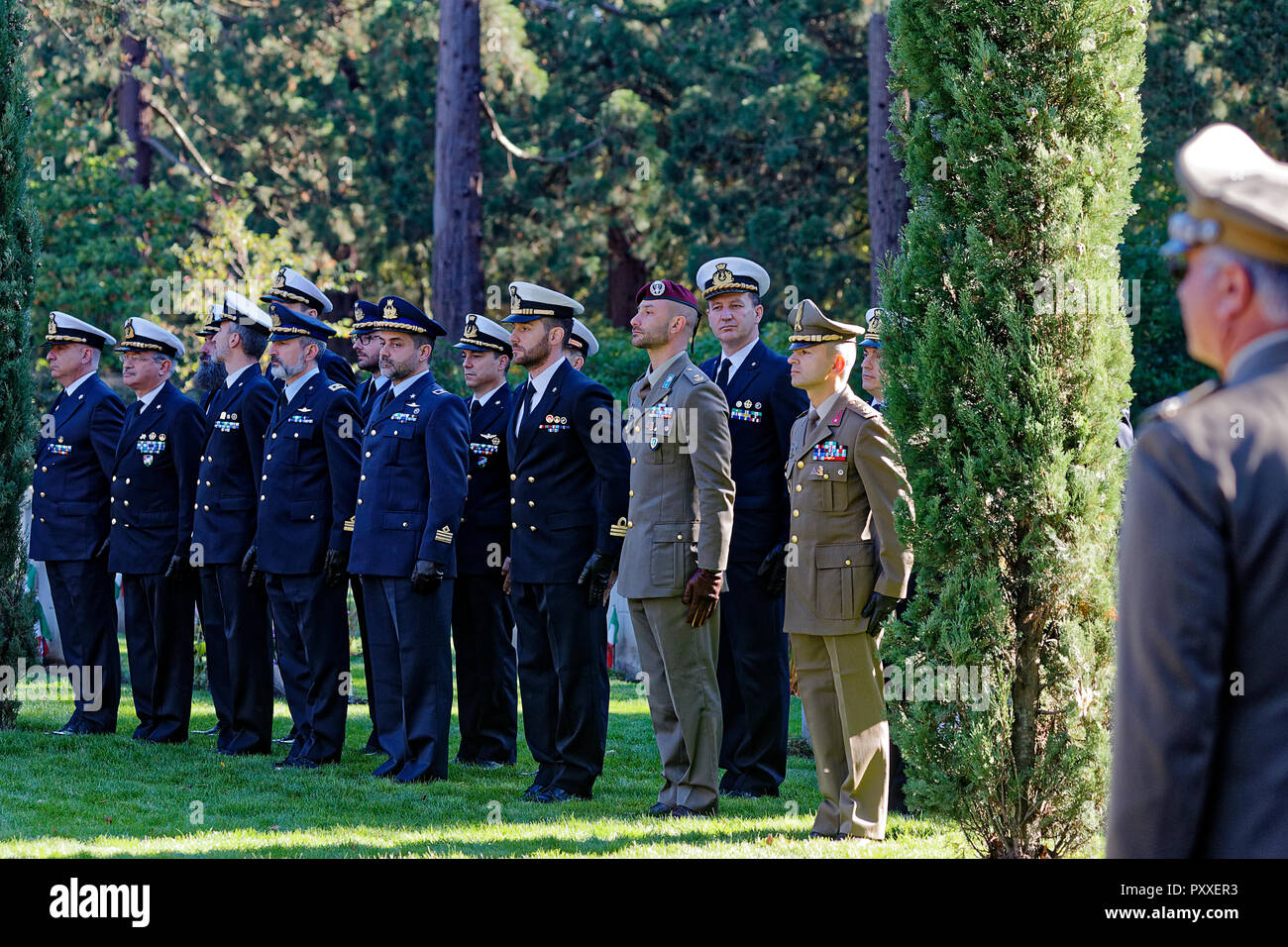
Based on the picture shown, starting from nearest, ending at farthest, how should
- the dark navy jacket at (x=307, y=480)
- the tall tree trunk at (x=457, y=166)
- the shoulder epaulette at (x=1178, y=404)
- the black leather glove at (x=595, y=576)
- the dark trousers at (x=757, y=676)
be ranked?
the shoulder epaulette at (x=1178, y=404) → the black leather glove at (x=595, y=576) → the dark trousers at (x=757, y=676) → the dark navy jacket at (x=307, y=480) → the tall tree trunk at (x=457, y=166)

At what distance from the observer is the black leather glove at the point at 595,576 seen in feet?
24.1

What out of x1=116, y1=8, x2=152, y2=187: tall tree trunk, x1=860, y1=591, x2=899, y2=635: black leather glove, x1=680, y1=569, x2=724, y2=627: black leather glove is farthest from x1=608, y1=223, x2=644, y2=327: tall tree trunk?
x1=860, y1=591, x2=899, y2=635: black leather glove

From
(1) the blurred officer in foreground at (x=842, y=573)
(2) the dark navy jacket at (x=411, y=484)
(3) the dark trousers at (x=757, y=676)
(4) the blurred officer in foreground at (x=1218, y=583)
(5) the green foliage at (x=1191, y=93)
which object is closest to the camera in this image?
(4) the blurred officer in foreground at (x=1218, y=583)

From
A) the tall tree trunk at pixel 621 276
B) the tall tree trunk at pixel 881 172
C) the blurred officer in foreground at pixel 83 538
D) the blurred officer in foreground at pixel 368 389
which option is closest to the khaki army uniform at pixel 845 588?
the blurred officer in foreground at pixel 368 389

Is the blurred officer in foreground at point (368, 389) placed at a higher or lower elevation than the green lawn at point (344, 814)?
higher

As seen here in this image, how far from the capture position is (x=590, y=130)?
1050 inches

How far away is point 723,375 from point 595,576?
53.5 inches

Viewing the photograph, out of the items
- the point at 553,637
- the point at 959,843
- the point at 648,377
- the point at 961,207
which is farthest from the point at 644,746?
the point at 961,207

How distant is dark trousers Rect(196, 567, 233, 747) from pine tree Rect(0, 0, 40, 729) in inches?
53.4

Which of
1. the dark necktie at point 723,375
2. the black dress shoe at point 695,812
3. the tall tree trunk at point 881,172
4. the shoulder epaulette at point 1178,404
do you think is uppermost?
the tall tree trunk at point 881,172

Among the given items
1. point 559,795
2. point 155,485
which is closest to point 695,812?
point 559,795

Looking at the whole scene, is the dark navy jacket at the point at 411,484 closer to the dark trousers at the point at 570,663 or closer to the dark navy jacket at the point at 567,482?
the dark navy jacket at the point at 567,482

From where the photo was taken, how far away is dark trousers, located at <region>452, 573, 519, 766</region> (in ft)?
29.2

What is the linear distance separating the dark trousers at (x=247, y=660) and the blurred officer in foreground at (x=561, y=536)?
201 cm
